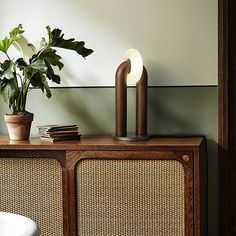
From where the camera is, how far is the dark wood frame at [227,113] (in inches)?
115

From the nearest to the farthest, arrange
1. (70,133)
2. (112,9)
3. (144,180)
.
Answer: (144,180) < (70,133) < (112,9)

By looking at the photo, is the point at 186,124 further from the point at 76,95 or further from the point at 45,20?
the point at 45,20

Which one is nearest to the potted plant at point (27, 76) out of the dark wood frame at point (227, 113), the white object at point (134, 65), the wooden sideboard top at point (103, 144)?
the wooden sideboard top at point (103, 144)

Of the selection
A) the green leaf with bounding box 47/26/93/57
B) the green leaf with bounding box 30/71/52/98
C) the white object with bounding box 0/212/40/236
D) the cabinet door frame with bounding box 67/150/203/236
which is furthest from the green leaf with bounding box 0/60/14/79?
the white object with bounding box 0/212/40/236

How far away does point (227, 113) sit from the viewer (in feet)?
9.62

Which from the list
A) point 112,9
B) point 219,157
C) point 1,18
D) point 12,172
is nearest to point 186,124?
point 219,157

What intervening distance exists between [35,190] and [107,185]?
34cm

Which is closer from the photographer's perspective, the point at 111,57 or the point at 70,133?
the point at 70,133

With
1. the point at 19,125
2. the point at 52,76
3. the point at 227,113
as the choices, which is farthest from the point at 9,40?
the point at 227,113

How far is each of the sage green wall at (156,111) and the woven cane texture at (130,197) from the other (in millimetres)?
400

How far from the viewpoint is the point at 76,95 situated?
3.09 m

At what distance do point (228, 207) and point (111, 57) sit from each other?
95cm

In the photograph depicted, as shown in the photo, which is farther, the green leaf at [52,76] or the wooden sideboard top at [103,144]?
the green leaf at [52,76]

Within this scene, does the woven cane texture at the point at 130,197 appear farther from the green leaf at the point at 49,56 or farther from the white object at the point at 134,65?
the green leaf at the point at 49,56
